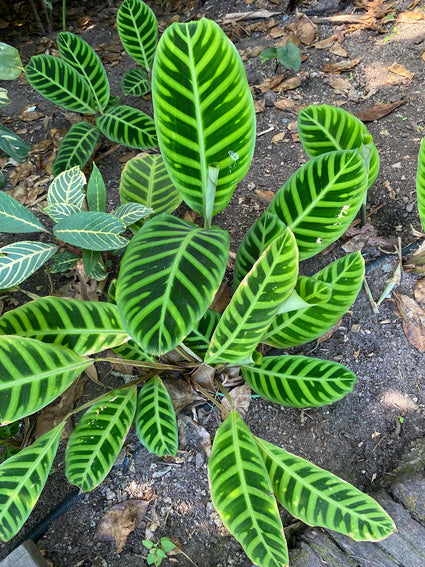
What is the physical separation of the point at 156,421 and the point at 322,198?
74 cm

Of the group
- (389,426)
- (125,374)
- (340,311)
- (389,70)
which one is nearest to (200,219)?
(125,374)

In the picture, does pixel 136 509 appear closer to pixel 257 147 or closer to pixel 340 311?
pixel 340 311

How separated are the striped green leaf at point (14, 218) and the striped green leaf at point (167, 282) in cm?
49

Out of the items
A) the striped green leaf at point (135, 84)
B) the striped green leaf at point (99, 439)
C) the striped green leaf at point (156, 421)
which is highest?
the striped green leaf at point (135, 84)

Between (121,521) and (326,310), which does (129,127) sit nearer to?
(326,310)

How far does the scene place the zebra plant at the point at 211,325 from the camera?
2.87 ft

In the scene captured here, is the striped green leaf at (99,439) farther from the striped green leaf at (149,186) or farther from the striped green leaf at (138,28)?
the striped green leaf at (138,28)

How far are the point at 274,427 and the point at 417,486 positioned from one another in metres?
0.43

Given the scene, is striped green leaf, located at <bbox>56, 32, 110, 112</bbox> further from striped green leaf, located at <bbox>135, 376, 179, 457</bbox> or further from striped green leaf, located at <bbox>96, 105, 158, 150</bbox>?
striped green leaf, located at <bbox>135, 376, 179, 457</bbox>

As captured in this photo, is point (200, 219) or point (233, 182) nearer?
point (233, 182)

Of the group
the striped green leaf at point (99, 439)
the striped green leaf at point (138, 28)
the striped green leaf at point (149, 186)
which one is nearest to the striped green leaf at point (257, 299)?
the striped green leaf at point (99, 439)

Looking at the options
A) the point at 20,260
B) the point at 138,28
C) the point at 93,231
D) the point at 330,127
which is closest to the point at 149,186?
the point at 93,231

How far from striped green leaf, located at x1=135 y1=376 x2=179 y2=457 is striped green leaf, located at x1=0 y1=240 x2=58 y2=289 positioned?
0.48 m

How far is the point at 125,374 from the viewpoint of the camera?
152 centimetres
